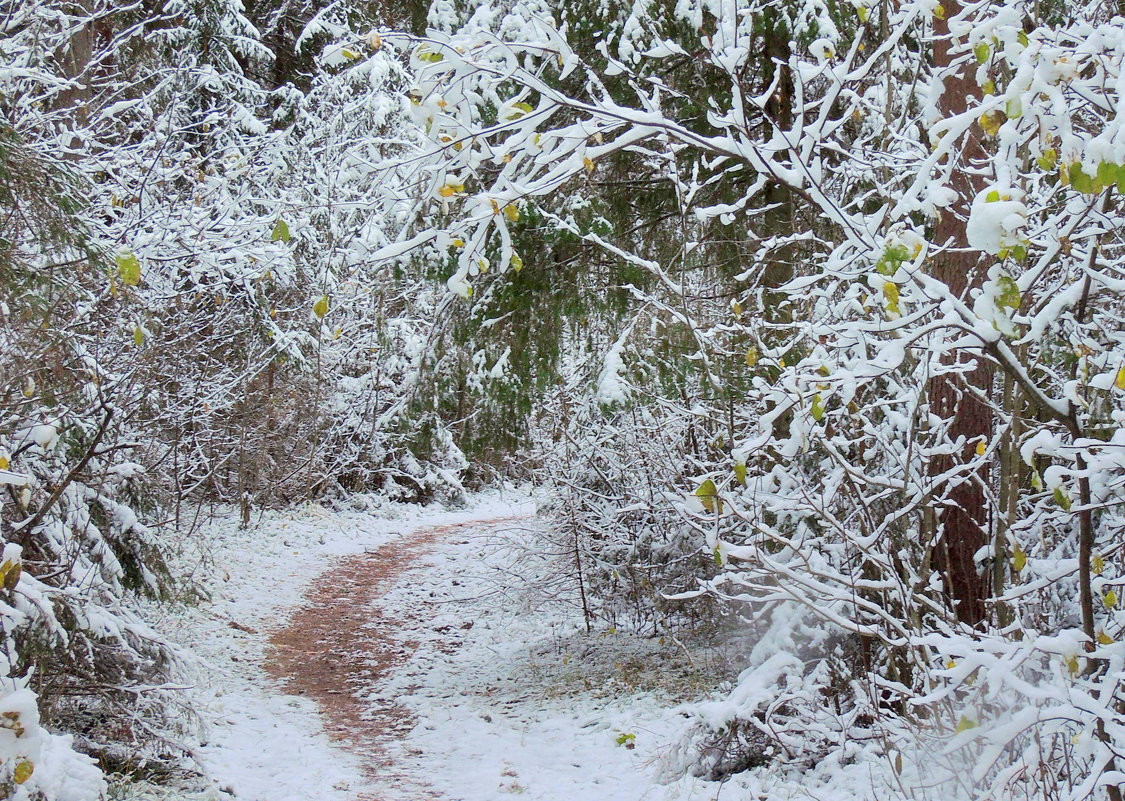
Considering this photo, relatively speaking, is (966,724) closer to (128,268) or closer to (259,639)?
(128,268)

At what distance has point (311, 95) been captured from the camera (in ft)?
50.9

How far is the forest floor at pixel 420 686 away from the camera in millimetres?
5293

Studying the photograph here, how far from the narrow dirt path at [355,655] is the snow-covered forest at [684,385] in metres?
0.20

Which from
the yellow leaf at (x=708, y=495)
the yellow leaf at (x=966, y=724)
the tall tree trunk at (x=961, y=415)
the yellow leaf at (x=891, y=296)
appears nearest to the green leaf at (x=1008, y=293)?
the yellow leaf at (x=891, y=296)

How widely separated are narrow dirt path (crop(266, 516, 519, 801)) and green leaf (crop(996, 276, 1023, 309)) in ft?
14.5

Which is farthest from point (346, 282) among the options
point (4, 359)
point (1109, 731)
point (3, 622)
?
point (1109, 731)

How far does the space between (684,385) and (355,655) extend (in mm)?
4681

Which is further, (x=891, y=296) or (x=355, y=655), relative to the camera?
(x=355, y=655)

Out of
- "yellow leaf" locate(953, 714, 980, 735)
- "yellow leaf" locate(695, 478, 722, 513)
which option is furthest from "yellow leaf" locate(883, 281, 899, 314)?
"yellow leaf" locate(953, 714, 980, 735)

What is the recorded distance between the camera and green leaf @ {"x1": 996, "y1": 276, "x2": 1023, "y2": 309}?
7.22 ft

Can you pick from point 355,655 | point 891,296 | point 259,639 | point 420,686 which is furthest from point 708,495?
point 259,639

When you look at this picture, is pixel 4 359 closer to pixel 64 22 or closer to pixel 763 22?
pixel 64 22

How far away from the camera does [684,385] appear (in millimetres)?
6414

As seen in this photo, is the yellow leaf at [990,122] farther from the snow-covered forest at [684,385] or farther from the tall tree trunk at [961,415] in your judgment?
the tall tree trunk at [961,415]
